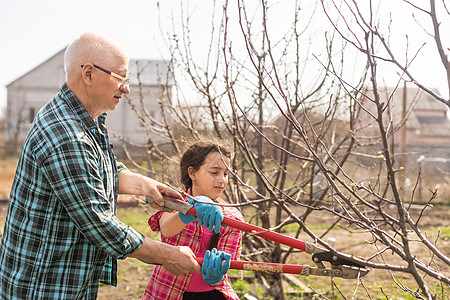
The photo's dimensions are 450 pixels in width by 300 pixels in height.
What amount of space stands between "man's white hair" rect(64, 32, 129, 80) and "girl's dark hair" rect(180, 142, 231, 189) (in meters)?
0.94

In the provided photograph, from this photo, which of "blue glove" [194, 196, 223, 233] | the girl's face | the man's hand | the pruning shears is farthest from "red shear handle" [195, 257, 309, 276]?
the girl's face

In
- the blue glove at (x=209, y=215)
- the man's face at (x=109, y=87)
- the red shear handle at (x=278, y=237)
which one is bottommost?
the red shear handle at (x=278, y=237)

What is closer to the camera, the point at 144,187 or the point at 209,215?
the point at 209,215

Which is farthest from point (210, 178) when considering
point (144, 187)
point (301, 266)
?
point (301, 266)

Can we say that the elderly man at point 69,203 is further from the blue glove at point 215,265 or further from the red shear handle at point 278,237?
the red shear handle at point 278,237

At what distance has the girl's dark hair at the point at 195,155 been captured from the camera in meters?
2.88

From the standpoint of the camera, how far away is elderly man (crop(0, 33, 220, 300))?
1854 mm

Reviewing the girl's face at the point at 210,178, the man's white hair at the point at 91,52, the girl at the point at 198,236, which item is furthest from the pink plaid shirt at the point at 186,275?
the man's white hair at the point at 91,52

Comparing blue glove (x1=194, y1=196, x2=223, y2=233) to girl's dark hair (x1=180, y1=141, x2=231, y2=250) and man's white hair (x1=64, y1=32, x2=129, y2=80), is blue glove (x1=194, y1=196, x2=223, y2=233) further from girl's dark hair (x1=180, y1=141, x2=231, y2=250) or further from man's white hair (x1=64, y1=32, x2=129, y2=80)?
man's white hair (x1=64, y1=32, x2=129, y2=80)

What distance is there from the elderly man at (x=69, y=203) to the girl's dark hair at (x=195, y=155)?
0.88 m

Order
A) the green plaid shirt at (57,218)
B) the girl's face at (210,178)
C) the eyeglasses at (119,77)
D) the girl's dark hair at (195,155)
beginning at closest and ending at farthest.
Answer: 1. the green plaid shirt at (57,218)
2. the eyeglasses at (119,77)
3. the girl's face at (210,178)
4. the girl's dark hair at (195,155)

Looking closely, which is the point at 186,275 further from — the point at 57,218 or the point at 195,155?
the point at 57,218

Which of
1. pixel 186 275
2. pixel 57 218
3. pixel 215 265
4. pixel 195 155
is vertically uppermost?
pixel 195 155

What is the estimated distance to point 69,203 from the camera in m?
1.85
